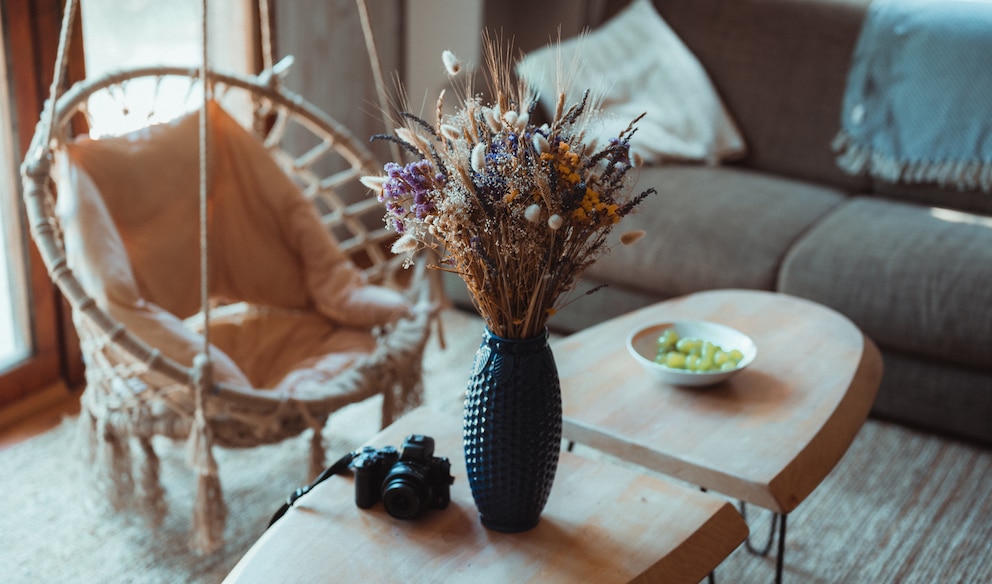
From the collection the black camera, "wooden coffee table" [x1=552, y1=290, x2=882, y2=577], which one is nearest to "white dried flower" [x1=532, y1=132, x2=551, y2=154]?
the black camera

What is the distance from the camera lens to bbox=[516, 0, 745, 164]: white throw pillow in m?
2.96

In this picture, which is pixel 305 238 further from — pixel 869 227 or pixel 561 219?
pixel 869 227

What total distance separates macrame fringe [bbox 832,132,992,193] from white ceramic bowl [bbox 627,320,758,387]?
117 cm

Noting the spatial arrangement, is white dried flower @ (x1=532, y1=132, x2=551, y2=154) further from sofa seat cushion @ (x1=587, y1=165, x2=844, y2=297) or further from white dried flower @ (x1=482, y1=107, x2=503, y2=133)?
sofa seat cushion @ (x1=587, y1=165, x2=844, y2=297)

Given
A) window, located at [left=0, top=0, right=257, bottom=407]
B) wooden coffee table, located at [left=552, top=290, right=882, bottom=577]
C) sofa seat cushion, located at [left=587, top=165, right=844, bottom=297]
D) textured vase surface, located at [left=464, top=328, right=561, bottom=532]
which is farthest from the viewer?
sofa seat cushion, located at [left=587, top=165, right=844, bottom=297]

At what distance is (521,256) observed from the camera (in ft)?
3.79

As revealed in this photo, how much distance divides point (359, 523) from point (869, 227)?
1707 millimetres

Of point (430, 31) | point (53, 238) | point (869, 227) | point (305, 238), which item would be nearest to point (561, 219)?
point (53, 238)

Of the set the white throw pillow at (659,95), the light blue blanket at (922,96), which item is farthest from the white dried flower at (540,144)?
the light blue blanket at (922,96)

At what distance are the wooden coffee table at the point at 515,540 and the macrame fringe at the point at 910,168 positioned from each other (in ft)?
5.65

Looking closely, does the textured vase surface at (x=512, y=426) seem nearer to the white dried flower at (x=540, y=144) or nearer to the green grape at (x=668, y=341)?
the white dried flower at (x=540, y=144)

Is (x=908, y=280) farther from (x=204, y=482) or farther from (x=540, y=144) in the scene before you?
(x=204, y=482)

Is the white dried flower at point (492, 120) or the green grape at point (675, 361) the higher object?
the white dried flower at point (492, 120)

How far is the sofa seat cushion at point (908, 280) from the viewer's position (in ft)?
7.33
